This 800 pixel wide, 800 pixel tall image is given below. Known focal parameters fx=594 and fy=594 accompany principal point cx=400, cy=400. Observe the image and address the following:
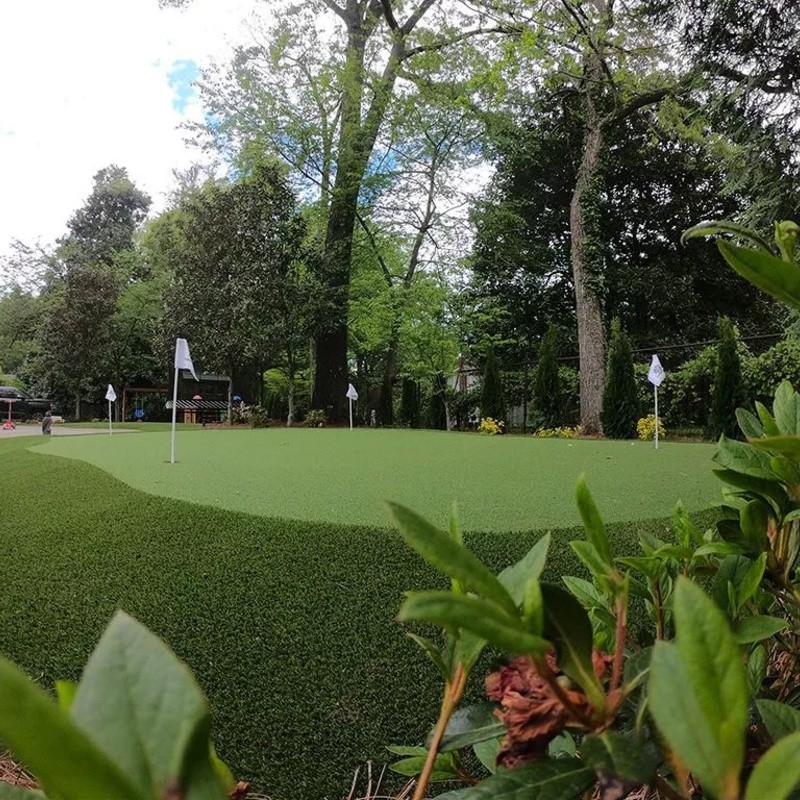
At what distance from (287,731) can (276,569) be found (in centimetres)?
55

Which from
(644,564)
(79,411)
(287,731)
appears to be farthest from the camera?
(79,411)

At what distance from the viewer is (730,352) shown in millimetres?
7816

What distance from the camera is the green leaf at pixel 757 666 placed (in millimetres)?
465

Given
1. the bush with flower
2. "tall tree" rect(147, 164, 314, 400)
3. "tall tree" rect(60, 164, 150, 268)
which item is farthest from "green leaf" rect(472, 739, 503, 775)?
"tall tree" rect(60, 164, 150, 268)

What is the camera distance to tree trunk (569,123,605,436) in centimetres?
970

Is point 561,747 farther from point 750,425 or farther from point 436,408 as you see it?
point 436,408

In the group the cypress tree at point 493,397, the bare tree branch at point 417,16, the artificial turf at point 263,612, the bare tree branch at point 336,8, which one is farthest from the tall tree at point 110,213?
the artificial turf at point 263,612

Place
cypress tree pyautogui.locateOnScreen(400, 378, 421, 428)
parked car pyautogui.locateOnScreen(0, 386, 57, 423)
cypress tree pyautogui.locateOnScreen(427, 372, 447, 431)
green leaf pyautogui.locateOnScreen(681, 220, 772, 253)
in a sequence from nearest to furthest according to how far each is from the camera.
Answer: green leaf pyautogui.locateOnScreen(681, 220, 772, 253), cypress tree pyautogui.locateOnScreen(427, 372, 447, 431), cypress tree pyautogui.locateOnScreen(400, 378, 421, 428), parked car pyautogui.locateOnScreen(0, 386, 57, 423)

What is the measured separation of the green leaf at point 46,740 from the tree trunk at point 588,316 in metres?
9.86

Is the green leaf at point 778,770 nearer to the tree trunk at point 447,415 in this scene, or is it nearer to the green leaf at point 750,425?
the green leaf at point 750,425

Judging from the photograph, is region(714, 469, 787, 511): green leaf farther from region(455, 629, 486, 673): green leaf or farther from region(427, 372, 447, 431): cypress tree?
region(427, 372, 447, 431): cypress tree

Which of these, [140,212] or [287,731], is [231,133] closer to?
[287,731]

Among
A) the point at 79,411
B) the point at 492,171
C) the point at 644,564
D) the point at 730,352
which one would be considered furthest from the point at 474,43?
the point at 79,411

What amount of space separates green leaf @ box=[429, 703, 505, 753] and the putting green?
1.59 meters
